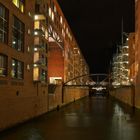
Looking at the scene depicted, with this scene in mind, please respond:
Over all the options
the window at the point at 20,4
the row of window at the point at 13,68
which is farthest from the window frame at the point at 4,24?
the window at the point at 20,4

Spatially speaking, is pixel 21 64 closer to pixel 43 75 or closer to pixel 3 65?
pixel 3 65

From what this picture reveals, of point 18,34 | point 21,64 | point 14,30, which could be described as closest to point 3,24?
point 14,30

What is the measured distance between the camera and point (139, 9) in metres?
70.5

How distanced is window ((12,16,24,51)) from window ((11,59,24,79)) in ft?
4.95

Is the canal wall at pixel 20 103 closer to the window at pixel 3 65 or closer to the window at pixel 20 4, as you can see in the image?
the window at pixel 3 65

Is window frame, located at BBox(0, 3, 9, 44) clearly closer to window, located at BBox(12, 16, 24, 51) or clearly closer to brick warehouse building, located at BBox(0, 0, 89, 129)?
brick warehouse building, located at BBox(0, 0, 89, 129)

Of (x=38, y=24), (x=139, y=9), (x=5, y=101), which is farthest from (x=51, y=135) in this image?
(x=139, y=9)

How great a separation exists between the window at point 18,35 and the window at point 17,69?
1.51 meters

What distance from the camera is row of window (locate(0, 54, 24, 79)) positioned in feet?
103

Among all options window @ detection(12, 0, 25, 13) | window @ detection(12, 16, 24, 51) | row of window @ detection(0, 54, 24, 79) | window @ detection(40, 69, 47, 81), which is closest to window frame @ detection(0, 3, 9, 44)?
row of window @ detection(0, 54, 24, 79)

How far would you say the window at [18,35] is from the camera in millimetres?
35369

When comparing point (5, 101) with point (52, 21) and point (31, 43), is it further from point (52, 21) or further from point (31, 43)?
point (52, 21)

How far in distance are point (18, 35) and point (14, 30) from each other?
1996 mm

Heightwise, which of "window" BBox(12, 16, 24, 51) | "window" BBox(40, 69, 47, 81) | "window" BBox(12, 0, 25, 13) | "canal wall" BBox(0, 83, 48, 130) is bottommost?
"canal wall" BBox(0, 83, 48, 130)
